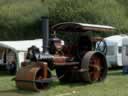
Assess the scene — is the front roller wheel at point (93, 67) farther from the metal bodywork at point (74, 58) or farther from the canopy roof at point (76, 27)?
the canopy roof at point (76, 27)

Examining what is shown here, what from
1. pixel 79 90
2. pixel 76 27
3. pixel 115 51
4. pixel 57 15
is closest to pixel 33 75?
pixel 79 90

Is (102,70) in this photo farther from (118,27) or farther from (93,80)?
(118,27)

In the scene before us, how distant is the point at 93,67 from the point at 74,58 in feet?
2.43

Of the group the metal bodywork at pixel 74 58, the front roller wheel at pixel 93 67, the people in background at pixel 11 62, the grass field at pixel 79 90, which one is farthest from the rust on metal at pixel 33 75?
the people in background at pixel 11 62

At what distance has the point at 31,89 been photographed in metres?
13.1

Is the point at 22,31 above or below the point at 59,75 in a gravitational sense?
above

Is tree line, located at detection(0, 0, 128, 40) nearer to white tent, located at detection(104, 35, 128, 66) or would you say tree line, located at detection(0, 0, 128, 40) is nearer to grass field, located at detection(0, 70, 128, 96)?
white tent, located at detection(104, 35, 128, 66)

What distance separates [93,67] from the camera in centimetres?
1517

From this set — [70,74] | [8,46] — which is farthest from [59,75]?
[8,46]

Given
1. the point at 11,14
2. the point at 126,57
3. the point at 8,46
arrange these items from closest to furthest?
the point at 126,57
the point at 8,46
the point at 11,14

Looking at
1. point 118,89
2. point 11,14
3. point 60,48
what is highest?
point 11,14

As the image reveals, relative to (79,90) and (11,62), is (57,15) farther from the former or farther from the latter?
(79,90)

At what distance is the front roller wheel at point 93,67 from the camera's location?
14.7m

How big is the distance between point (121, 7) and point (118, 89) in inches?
941
